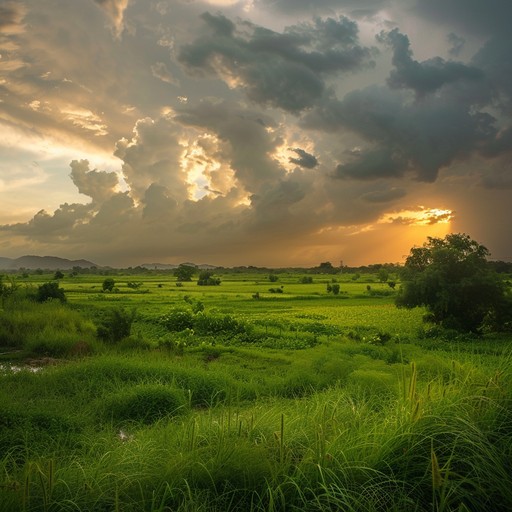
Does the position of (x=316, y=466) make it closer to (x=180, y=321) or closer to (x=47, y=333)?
(x=47, y=333)

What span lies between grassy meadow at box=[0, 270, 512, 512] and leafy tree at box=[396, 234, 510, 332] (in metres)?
1.36

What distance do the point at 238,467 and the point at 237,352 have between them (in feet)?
44.3

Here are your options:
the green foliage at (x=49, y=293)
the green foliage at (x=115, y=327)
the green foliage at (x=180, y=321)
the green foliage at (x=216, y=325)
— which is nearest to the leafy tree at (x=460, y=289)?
the green foliage at (x=216, y=325)

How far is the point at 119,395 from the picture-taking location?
35.0 feet

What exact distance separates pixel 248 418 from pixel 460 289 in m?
18.7

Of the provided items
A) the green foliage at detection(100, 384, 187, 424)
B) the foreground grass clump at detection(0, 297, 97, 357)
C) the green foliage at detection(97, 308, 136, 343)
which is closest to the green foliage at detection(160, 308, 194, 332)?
the foreground grass clump at detection(0, 297, 97, 357)

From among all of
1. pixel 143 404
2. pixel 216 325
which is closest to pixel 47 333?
pixel 216 325

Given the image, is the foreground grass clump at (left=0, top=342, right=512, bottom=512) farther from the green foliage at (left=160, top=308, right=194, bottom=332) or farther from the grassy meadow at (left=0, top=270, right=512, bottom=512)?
the green foliage at (left=160, top=308, right=194, bottom=332)

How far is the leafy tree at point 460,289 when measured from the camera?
872 inches

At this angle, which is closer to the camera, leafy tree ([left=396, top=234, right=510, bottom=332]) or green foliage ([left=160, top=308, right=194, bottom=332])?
leafy tree ([left=396, top=234, right=510, bottom=332])

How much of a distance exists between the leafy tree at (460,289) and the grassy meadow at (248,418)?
1.36 metres

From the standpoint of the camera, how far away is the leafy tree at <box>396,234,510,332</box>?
22.1m

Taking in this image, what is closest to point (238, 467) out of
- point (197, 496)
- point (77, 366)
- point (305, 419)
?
point (197, 496)

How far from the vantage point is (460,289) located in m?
22.2
